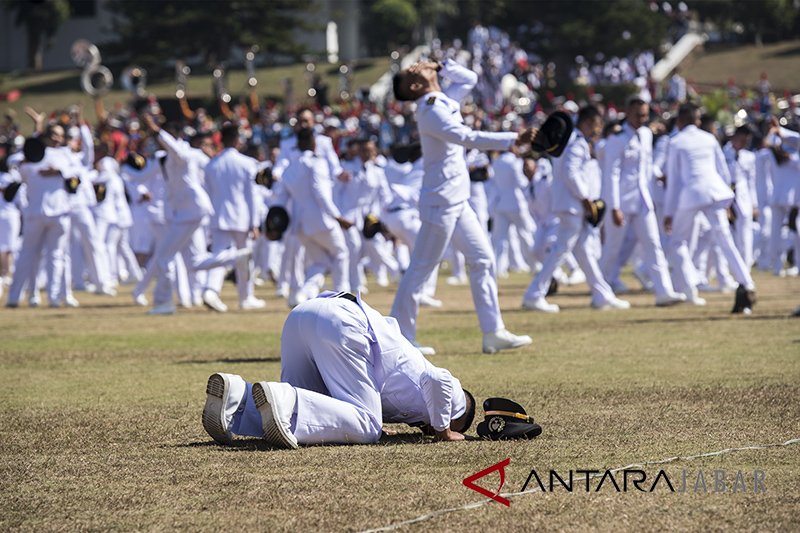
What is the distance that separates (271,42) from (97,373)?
61.3 m

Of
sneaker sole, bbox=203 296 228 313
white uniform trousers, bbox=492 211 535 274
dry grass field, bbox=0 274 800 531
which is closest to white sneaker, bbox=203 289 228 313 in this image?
sneaker sole, bbox=203 296 228 313

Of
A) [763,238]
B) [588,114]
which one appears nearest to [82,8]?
[763,238]

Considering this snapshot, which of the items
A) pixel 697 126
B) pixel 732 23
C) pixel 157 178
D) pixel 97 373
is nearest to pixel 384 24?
pixel 732 23

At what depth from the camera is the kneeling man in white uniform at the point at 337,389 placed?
24.3 ft

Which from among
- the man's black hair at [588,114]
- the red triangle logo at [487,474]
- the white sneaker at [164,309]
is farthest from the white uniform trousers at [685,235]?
the red triangle logo at [487,474]

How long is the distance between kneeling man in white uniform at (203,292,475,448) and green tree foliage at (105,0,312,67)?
210 feet

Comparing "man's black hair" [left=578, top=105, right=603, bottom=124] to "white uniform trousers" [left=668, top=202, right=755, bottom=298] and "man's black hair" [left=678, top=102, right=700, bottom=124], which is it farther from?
"white uniform trousers" [left=668, top=202, right=755, bottom=298]

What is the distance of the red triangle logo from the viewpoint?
20.0ft

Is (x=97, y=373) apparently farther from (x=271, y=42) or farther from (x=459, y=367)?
(x=271, y=42)

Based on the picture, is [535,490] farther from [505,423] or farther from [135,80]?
[135,80]

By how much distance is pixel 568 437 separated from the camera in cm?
766

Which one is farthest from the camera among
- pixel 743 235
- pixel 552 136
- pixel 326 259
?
pixel 743 235

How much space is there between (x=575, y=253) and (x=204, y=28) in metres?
56.4

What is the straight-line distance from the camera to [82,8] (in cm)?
8694
